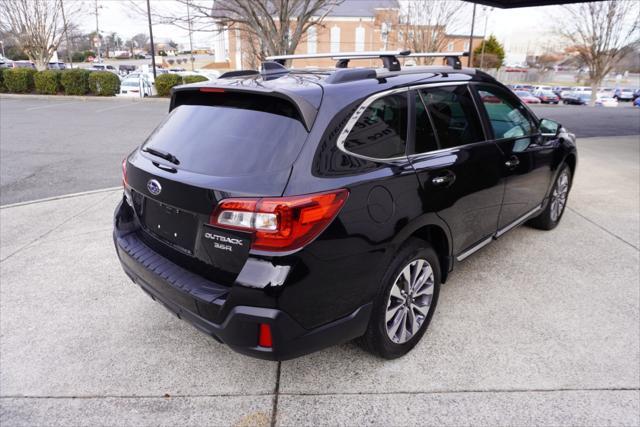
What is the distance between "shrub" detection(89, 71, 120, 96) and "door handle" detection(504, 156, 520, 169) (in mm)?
22489

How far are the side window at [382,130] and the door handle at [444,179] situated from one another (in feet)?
1.02

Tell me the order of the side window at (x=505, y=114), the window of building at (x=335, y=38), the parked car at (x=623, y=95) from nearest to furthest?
1. the side window at (x=505, y=114)
2. the parked car at (x=623, y=95)
3. the window of building at (x=335, y=38)

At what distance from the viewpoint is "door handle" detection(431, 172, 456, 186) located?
9.41ft

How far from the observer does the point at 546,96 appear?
3756cm

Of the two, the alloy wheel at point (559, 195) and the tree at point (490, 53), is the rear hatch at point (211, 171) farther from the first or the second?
the tree at point (490, 53)

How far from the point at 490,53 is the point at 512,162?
210ft

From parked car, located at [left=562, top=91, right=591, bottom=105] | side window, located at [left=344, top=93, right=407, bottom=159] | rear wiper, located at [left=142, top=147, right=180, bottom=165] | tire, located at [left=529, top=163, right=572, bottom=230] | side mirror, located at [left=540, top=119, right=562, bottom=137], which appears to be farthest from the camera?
parked car, located at [left=562, top=91, right=591, bottom=105]

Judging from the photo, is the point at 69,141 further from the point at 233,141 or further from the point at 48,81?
the point at 48,81

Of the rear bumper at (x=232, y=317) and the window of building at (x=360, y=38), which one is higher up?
the window of building at (x=360, y=38)

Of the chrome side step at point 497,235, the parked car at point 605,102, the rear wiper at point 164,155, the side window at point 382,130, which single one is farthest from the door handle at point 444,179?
the parked car at point 605,102

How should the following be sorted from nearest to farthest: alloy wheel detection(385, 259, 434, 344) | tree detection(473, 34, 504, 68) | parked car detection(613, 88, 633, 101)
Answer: alloy wheel detection(385, 259, 434, 344) < parked car detection(613, 88, 633, 101) < tree detection(473, 34, 504, 68)

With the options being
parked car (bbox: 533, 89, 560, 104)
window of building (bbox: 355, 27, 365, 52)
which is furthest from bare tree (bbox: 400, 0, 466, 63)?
window of building (bbox: 355, 27, 365, 52)

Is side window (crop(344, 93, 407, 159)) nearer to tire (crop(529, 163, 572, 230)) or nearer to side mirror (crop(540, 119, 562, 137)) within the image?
side mirror (crop(540, 119, 562, 137))

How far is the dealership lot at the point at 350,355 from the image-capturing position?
2488 millimetres
